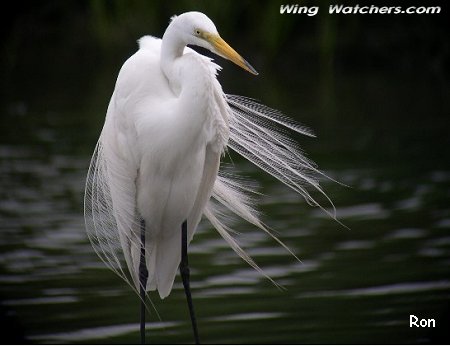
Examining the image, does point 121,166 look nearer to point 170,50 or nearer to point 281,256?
point 170,50

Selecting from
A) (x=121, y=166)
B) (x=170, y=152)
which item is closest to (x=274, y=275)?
(x=121, y=166)

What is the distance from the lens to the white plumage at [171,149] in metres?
3.76

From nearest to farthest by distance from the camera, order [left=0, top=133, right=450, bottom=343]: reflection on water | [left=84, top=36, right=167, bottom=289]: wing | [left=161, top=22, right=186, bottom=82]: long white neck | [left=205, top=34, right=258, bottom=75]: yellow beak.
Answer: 1. [left=205, top=34, right=258, bottom=75]: yellow beak
2. [left=161, top=22, right=186, bottom=82]: long white neck
3. [left=84, top=36, right=167, bottom=289]: wing
4. [left=0, top=133, right=450, bottom=343]: reflection on water

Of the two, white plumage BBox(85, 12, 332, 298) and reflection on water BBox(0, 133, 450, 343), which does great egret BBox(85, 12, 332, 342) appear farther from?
reflection on water BBox(0, 133, 450, 343)

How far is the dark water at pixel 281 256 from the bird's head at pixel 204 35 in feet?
4.72

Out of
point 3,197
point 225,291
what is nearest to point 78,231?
point 3,197

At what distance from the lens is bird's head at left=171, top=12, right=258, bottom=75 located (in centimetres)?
360

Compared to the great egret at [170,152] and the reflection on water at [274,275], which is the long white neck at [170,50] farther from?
the reflection on water at [274,275]

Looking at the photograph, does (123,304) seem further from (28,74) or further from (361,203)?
(28,74)

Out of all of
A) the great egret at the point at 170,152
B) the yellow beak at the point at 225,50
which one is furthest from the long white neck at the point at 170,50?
A: the yellow beak at the point at 225,50

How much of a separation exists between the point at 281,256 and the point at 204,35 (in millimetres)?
2653

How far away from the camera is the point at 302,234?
650cm

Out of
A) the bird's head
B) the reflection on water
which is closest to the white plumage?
the bird's head

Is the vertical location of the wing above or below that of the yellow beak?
below
